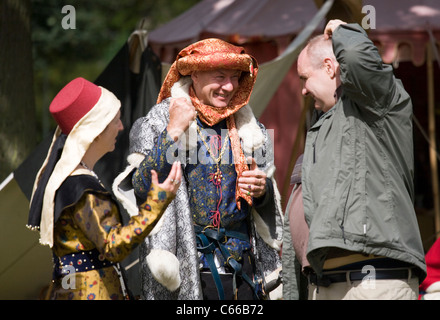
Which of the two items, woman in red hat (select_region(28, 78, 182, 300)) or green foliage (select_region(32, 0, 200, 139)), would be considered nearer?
woman in red hat (select_region(28, 78, 182, 300))

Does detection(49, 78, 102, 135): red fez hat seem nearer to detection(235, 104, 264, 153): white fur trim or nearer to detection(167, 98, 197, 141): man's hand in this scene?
detection(167, 98, 197, 141): man's hand

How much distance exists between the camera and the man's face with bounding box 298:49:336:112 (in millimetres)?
3102

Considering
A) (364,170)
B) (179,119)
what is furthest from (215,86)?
(364,170)

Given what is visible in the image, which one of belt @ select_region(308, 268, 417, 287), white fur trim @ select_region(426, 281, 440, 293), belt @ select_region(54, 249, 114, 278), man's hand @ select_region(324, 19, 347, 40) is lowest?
white fur trim @ select_region(426, 281, 440, 293)

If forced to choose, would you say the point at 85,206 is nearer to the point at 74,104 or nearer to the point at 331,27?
the point at 74,104

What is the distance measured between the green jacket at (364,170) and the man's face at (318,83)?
0.50 ft

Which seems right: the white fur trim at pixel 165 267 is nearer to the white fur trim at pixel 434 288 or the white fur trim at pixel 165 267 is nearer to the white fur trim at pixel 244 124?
the white fur trim at pixel 244 124

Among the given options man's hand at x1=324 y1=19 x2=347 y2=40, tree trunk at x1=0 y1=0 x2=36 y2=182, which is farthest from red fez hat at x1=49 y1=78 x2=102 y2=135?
tree trunk at x1=0 y1=0 x2=36 y2=182

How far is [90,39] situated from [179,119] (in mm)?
12822

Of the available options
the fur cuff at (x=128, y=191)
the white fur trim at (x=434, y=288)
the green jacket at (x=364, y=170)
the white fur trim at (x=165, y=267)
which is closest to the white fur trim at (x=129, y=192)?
the fur cuff at (x=128, y=191)

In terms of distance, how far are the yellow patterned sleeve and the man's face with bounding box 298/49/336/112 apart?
848 mm

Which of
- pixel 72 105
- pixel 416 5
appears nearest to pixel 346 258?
pixel 72 105

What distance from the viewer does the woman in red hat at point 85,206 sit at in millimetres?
2725

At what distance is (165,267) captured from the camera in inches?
119
